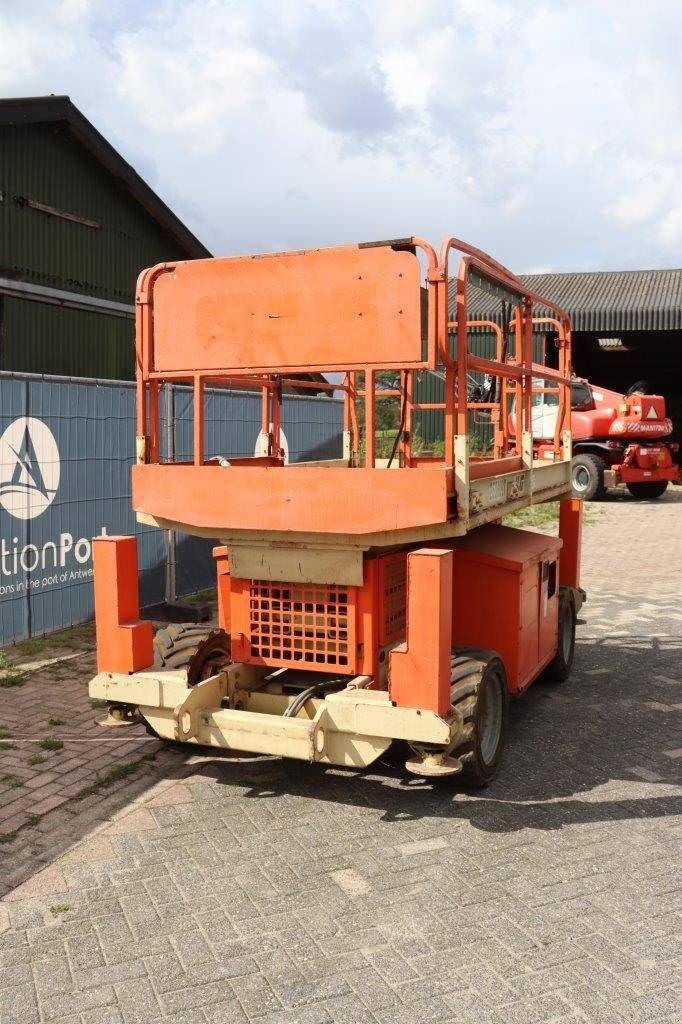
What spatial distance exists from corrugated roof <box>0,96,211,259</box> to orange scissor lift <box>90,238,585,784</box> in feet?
33.5

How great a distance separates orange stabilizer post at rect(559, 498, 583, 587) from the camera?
7.62 metres

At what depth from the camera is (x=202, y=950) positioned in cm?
348

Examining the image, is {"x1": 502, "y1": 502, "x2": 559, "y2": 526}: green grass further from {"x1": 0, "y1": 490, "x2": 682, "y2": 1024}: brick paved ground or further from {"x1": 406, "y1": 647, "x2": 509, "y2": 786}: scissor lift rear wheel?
{"x1": 406, "y1": 647, "x2": 509, "y2": 786}: scissor lift rear wheel

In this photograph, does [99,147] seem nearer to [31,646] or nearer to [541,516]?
[31,646]

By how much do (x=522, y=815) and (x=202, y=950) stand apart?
190 cm

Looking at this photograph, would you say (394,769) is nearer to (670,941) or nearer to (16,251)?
(670,941)

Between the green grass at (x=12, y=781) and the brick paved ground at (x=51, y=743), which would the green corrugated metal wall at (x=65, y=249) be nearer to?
the brick paved ground at (x=51, y=743)

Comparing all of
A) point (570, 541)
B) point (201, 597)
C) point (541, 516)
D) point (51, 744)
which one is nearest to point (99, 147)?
point (201, 597)

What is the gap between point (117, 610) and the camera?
5004 millimetres

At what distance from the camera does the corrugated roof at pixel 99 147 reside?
44.2 ft

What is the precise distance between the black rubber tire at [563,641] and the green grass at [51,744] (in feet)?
11.8

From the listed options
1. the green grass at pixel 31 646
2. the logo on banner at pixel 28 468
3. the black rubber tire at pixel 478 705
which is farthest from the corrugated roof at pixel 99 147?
the black rubber tire at pixel 478 705

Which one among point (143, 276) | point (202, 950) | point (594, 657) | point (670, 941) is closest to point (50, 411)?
point (143, 276)

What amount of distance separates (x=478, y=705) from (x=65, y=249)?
12.8 m
